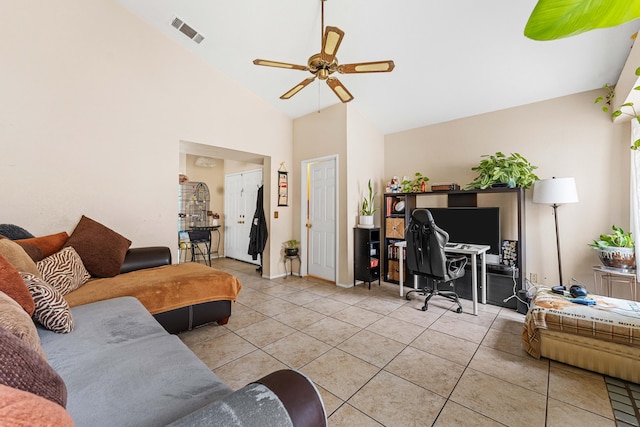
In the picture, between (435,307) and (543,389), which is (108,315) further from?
(435,307)

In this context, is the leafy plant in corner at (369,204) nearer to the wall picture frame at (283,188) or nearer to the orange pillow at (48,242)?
the wall picture frame at (283,188)

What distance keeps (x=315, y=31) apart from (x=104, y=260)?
319cm

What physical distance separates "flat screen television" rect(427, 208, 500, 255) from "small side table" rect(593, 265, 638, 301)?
3.18 ft

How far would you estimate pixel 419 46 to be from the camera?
109 inches

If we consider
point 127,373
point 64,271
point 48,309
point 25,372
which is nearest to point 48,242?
point 64,271

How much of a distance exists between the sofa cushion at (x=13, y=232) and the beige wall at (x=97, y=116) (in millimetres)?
220

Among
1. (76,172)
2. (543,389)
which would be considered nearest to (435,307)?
(543,389)

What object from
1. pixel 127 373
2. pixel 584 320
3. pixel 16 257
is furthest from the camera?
pixel 584 320

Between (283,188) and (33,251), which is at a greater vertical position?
(283,188)

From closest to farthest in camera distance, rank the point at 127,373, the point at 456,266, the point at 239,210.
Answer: the point at 127,373, the point at 456,266, the point at 239,210

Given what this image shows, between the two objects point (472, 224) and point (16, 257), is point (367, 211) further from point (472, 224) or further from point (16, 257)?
point (16, 257)

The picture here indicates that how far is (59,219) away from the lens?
2.63m

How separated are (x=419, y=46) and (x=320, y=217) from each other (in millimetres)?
2733

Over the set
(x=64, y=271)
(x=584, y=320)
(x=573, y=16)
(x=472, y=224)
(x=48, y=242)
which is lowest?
(x=584, y=320)
